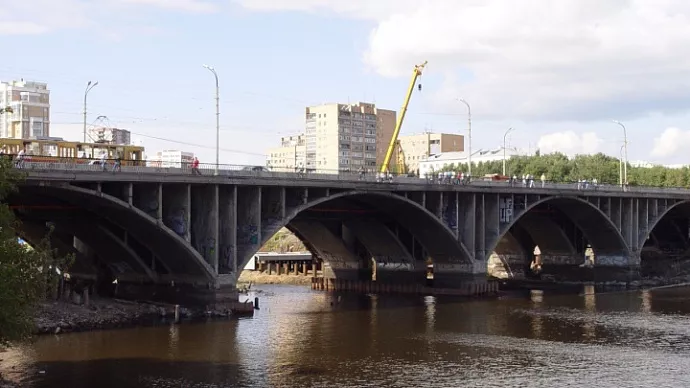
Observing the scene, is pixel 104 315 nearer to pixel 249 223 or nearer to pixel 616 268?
pixel 249 223

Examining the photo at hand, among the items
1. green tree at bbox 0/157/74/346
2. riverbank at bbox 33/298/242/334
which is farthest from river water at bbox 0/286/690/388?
green tree at bbox 0/157/74/346

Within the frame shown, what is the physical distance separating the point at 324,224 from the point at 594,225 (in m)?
35.7

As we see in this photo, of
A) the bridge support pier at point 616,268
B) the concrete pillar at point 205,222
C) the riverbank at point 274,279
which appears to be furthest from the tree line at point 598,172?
the concrete pillar at point 205,222

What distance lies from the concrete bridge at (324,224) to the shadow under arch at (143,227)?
15 cm

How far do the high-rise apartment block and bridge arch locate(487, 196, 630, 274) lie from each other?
265 ft

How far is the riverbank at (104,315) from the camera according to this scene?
67.3 metres

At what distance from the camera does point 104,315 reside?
72000 millimetres

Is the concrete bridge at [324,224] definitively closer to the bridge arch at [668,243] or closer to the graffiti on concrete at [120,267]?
the graffiti on concrete at [120,267]

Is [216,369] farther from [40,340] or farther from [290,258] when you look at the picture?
[290,258]

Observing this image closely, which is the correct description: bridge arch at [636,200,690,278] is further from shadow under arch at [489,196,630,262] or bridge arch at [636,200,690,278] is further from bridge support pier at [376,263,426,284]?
bridge support pier at [376,263,426,284]

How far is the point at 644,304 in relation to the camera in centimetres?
9250

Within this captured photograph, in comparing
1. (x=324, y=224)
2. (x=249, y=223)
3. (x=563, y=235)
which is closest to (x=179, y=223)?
(x=249, y=223)

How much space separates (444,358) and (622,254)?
67.9 meters

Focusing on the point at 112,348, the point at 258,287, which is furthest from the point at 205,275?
the point at 258,287
